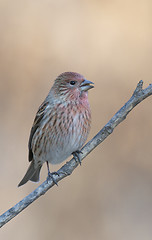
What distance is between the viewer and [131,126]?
765 centimetres

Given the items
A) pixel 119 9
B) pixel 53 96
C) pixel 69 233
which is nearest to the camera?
pixel 53 96

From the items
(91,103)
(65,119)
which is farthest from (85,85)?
(91,103)

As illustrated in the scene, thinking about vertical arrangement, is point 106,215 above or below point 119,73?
below

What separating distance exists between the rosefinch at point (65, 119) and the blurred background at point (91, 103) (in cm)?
160

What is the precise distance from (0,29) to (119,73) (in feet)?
8.16

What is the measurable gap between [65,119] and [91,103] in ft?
7.56

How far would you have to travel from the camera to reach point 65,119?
217 inches

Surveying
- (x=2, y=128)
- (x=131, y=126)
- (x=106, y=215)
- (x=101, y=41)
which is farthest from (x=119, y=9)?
(x=106, y=215)

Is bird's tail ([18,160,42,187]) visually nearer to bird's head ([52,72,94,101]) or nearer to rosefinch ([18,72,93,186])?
rosefinch ([18,72,93,186])

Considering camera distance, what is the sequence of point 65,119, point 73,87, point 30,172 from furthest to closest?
point 30,172, point 73,87, point 65,119

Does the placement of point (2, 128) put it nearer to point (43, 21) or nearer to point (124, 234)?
point (43, 21)

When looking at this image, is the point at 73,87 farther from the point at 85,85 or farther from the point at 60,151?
the point at 60,151

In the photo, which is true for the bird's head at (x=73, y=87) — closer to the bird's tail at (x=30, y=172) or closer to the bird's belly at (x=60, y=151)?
the bird's belly at (x=60, y=151)

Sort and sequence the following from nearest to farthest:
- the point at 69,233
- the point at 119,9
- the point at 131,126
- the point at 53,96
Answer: the point at 53,96 → the point at 69,233 → the point at 131,126 → the point at 119,9
